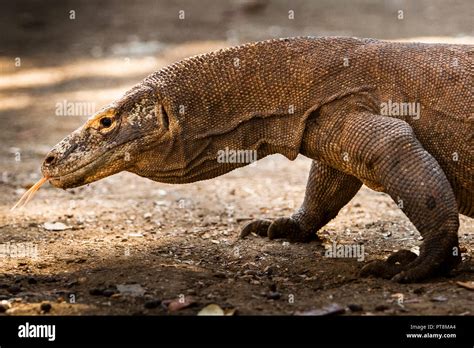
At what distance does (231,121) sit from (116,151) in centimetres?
80

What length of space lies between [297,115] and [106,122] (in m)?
1.29

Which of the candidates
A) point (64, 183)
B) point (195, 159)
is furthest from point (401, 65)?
point (64, 183)

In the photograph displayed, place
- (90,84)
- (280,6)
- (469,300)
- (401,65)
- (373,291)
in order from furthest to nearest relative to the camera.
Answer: (280,6)
(90,84)
(401,65)
(373,291)
(469,300)

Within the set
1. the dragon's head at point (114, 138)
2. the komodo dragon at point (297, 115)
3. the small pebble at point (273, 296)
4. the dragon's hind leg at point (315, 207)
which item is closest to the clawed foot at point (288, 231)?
the dragon's hind leg at point (315, 207)

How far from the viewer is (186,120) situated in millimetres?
5414

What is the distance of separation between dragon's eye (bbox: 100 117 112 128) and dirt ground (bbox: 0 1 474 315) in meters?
0.99

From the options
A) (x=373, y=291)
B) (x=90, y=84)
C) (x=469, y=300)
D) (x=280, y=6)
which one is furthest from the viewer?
(x=280, y=6)

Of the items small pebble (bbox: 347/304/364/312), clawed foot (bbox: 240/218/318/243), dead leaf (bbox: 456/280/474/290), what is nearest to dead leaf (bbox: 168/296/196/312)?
small pebble (bbox: 347/304/364/312)

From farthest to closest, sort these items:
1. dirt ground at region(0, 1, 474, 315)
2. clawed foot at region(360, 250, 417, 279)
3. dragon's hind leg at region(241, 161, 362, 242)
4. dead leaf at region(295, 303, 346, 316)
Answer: dragon's hind leg at region(241, 161, 362, 242) < clawed foot at region(360, 250, 417, 279) < dirt ground at region(0, 1, 474, 315) < dead leaf at region(295, 303, 346, 316)

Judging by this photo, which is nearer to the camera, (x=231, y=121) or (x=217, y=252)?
(x=231, y=121)

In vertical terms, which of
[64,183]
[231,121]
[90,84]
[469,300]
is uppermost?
[90,84]

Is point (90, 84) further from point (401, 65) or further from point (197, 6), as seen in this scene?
point (401, 65)

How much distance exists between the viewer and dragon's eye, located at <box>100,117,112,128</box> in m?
5.39

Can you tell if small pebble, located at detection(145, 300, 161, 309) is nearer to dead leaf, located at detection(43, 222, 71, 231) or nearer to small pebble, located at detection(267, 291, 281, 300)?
small pebble, located at detection(267, 291, 281, 300)
